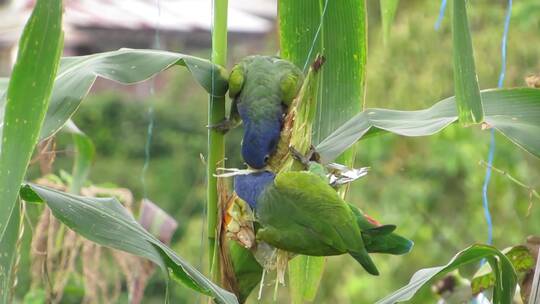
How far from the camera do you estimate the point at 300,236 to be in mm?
830

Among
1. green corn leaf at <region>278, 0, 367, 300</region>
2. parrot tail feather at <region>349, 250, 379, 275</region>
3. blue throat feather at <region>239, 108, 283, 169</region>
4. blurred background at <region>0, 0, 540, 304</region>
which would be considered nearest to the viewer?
parrot tail feather at <region>349, 250, 379, 275</region>

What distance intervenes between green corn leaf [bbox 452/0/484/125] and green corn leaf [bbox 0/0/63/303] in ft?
0.91

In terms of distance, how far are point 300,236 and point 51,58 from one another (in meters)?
0.25

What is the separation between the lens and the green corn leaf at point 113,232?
837 millimetres

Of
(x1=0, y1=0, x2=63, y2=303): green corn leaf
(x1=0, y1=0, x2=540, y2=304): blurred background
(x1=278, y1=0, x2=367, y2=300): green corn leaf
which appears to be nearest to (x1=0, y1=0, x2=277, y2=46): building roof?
(x1=0, y1=0, x2=540, y2=304): blurred background

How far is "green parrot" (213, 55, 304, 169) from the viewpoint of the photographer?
921 mm

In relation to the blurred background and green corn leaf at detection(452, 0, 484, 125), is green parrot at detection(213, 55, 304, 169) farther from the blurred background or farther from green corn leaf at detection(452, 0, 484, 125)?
the blurred background

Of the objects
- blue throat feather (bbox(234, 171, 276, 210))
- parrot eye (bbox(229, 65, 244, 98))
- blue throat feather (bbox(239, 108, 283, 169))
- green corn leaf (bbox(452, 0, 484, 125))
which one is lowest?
blue throat feather (bbox(234, 171, 276, 210))

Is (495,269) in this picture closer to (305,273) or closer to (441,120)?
(441,120)

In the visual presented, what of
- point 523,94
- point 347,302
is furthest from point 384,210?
point 523,94

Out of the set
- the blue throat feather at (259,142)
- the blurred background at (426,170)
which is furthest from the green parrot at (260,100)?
the blurred background at (426,170)

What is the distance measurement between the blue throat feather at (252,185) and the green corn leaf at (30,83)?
0.74 feet

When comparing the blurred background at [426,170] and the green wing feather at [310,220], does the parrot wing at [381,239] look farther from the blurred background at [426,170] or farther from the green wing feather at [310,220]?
the blurred background at [426,170]

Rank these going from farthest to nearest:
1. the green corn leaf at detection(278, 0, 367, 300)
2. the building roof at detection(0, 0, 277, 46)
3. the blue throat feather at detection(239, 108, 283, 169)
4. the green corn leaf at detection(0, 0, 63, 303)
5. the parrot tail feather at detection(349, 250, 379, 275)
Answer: the building roof at detection(0, 0, 277, 46) < the green corn leaf at detection(278, 0, 367, 300) < the blue throat feather at detection(239, 108, 283, 169) < the parrot tail feather at detection(349, 250, 379, 275) < the green corn leaf at detection(0, 0, 63, 303)
